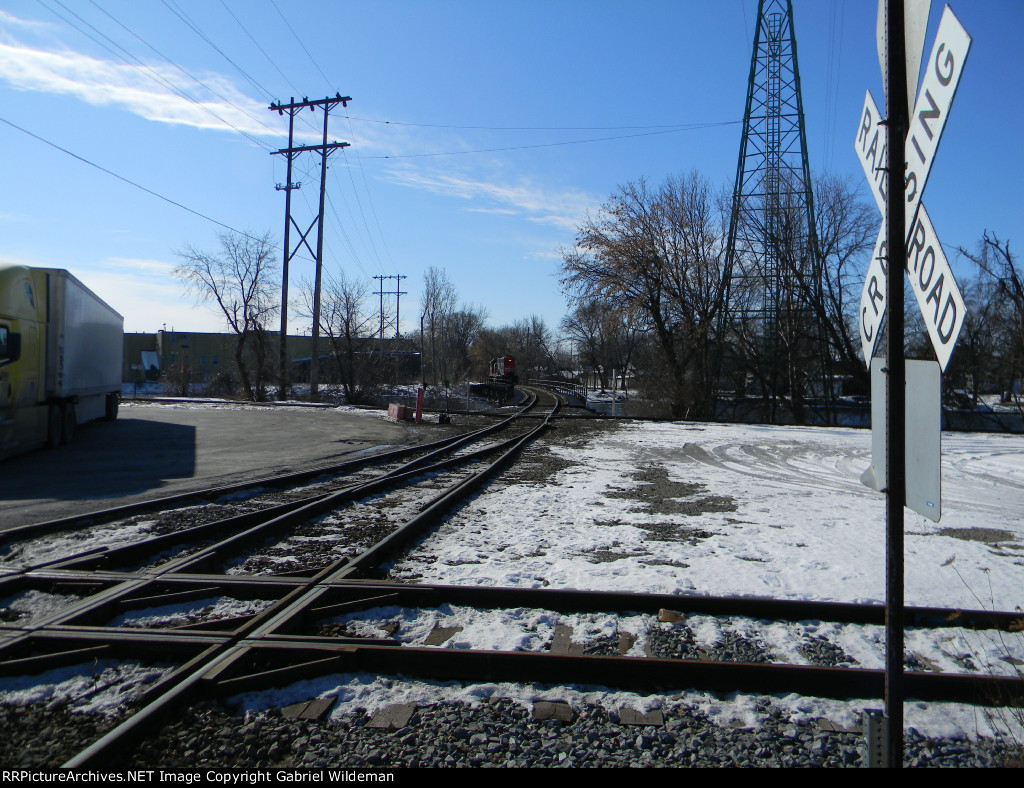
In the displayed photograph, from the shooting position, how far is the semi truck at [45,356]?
11852 millimetres

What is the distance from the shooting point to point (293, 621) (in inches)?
170

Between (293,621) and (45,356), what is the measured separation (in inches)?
491

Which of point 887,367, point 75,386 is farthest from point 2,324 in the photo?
point 887,367

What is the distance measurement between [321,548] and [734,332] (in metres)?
32.8

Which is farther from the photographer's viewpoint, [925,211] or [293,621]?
[293,621]

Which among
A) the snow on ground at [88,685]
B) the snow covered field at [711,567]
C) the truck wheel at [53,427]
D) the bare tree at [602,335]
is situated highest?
the bare tree at [602,335]

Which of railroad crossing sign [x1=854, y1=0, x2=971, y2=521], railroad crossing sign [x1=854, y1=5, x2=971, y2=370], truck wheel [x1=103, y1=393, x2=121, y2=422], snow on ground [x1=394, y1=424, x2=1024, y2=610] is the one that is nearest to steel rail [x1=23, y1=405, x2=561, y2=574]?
snow on ground [x1=394, y1=424, x2=1024, y2=610]

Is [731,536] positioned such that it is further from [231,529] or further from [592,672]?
[231,529]

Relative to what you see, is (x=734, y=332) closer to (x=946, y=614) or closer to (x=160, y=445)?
(x=160, y=445)

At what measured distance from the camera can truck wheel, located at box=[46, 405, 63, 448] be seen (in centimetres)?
1416

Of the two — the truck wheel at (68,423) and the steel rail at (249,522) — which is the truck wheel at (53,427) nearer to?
the truck wheel at (68,423)

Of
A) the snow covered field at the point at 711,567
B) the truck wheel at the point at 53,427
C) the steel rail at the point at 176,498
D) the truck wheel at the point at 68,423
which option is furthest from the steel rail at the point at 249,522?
the truck wheel at the point at 68,423

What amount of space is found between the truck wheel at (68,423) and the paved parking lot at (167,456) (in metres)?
0.26

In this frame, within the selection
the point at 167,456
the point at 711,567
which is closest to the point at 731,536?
the point at 711,567
